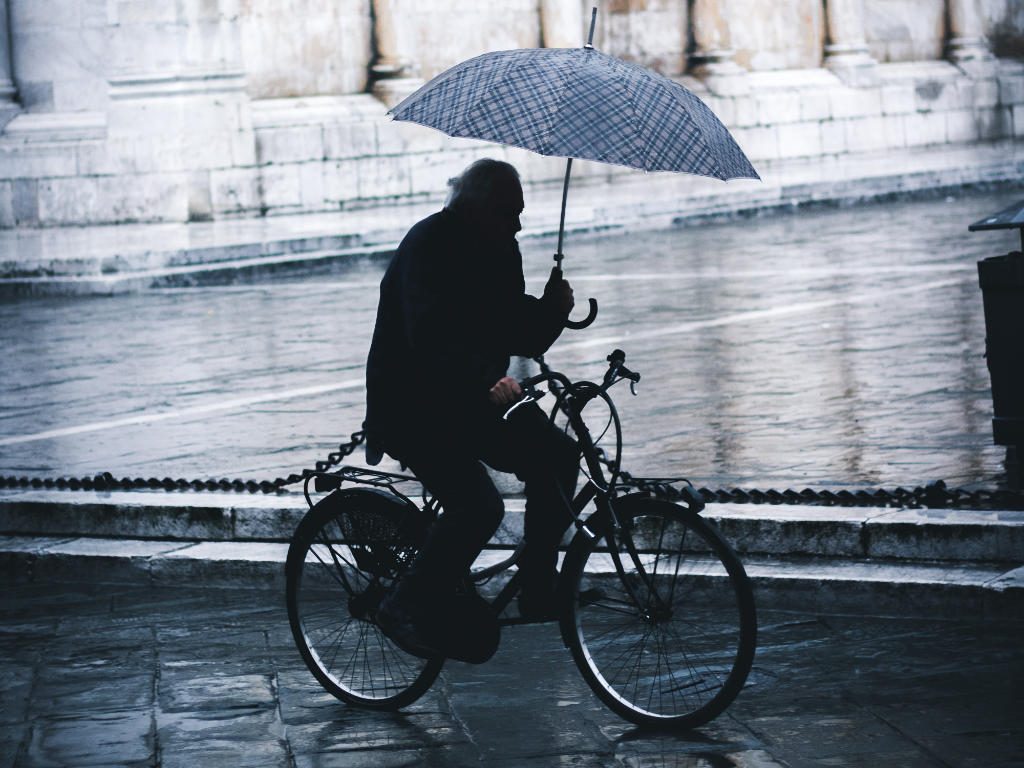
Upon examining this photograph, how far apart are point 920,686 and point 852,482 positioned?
1.95 meters

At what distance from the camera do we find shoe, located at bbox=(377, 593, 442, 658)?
195 inches

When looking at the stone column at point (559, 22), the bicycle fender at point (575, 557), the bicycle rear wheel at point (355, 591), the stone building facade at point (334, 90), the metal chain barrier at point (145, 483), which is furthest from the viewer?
the stone column at point (559, 22)

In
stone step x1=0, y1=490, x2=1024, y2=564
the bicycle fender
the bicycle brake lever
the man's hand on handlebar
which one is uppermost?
the man's hand on handlebar

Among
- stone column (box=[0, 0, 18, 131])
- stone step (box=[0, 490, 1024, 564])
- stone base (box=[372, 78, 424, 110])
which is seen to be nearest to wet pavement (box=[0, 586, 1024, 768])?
stone step (box=[0, 490, 1024, 564])

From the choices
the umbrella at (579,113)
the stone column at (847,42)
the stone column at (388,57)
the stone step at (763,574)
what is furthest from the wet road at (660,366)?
the stone column at (847,42)

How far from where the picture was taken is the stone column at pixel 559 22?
2567 cm

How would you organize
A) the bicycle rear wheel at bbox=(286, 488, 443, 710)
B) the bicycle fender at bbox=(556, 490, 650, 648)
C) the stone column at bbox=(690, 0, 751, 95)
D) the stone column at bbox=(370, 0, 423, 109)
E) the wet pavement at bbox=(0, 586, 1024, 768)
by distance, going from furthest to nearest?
the stone column at bbox=(690, 0, 751, 95)
the stone column at bbox=(370, 0, 423, 109)
the bicycle rear wheel at bbox=(286, 488, 443, 710)
the bicycle fender at bbox=(556, 490, 650, 648)
the wet pavement at bbox=(0, 586, 1024, 768)

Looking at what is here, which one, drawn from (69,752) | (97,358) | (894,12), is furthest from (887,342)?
(894,12)

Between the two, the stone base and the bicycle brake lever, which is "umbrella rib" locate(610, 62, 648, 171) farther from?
the stone base

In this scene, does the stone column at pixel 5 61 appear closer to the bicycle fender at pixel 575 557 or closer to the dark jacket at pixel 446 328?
the dark jacket at pixel 446 328

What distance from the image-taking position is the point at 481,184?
16.0 feet

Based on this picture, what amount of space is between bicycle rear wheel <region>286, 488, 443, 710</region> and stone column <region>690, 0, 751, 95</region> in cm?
2319

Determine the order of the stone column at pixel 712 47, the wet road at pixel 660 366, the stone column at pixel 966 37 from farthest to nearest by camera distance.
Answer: the stone column at pixel 966 37
the stone column at pixel 712 47
the wet road at pixel 660 366

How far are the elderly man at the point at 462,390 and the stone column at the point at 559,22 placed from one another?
69.2ft
